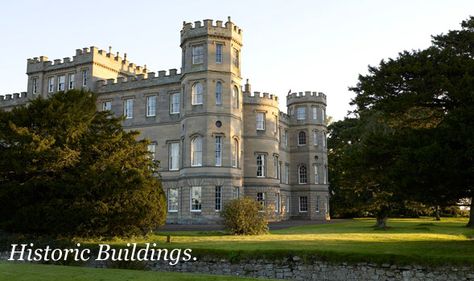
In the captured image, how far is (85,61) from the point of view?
39938 mm

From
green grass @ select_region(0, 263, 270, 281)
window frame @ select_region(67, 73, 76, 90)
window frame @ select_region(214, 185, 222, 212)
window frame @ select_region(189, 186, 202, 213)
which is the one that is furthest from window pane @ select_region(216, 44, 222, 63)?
green grass @ select_region(0, 263, 270, 281)

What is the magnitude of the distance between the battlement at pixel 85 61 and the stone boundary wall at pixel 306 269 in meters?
27.7

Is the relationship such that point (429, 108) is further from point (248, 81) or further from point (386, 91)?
point (248, 81)

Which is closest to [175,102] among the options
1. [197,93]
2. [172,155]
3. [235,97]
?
[197,93]

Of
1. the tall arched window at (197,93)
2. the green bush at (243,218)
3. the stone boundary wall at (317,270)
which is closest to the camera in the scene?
the stone boundary wall at (317,270)

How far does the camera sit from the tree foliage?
13.3 metres

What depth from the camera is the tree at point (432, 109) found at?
13242mm

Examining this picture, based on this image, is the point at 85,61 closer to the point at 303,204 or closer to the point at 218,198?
the point at 218,198

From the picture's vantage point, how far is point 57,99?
19.8m

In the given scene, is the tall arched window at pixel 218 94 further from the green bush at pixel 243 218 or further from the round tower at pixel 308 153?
the round tower at pixel 308 153

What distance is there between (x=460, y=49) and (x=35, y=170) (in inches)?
600

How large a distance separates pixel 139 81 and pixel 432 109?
26.1m

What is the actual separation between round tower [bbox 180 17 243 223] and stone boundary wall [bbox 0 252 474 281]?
54.7 feet

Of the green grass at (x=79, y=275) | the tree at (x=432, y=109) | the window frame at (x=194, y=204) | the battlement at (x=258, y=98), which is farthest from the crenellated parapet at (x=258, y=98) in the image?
the green grass at (x=79, y=275)
